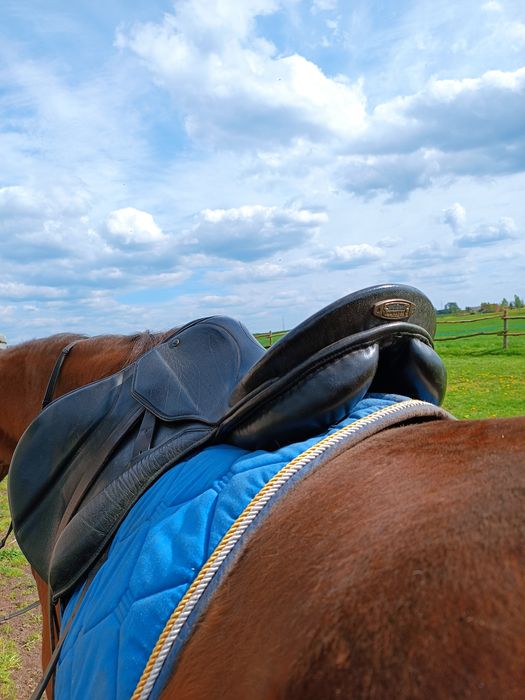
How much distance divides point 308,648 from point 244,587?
0.18 metres

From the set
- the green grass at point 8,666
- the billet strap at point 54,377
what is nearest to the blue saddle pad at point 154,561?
the billet strap at point 54,377

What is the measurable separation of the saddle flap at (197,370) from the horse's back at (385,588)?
61 centimetres

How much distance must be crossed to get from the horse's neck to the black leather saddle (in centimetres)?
43

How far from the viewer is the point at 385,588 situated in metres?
0.62

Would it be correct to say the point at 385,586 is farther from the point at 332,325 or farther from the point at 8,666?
the point at 8,666

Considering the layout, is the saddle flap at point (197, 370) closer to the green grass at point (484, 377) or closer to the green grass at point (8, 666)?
the green grass at point (8, 666)

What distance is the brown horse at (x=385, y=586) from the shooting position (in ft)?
1.80

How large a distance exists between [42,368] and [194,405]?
51.5 inches

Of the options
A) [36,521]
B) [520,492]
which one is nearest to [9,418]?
[36,521]

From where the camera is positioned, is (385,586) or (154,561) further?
(154,561)

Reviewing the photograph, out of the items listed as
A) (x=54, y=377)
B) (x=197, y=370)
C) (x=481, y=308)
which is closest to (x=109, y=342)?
(x=54, y=377)

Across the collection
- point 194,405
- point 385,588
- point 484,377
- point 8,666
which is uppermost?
point 194,405

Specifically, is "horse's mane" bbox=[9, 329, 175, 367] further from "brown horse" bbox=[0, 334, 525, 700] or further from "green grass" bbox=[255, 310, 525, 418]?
"green grass" bbox=[255, 310, 525, 418]

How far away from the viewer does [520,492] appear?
2.13ft
